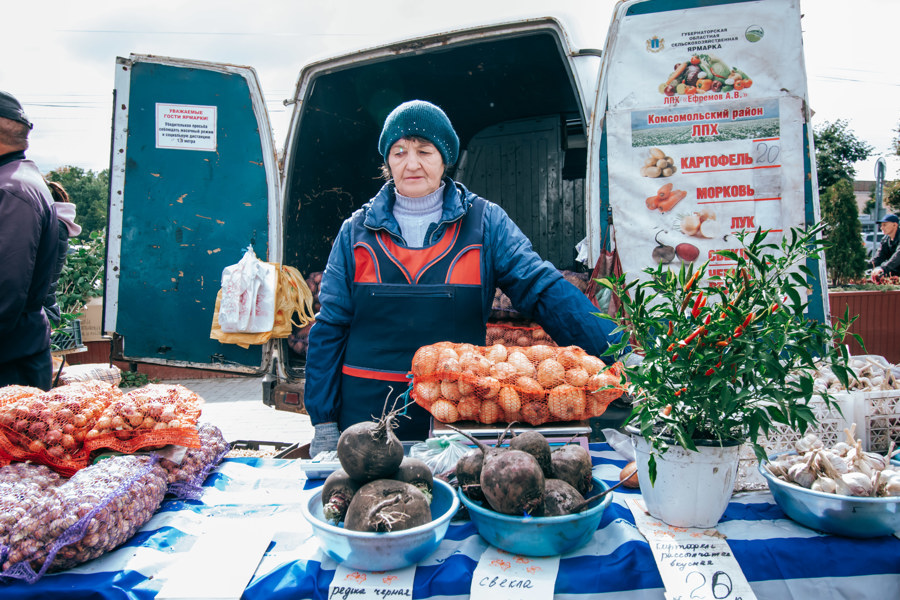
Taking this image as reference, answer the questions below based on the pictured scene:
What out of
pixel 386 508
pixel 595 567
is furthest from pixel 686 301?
pixel 386 508

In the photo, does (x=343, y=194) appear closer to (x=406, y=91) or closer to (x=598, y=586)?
(x=406, y=91)

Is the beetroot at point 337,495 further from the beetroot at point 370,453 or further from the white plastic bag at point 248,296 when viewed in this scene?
the white plastic bag at point 248,296

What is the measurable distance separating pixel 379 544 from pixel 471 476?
1.03ft

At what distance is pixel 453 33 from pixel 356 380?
260cm

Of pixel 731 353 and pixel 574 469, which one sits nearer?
pixel 731 353

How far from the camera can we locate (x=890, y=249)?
10.1m

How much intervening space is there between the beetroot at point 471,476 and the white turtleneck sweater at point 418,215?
1.38m

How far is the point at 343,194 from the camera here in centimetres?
514

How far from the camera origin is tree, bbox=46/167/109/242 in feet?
106

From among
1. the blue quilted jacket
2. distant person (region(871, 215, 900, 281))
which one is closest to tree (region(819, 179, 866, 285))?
distant person (region(871, 215, 900, 281))

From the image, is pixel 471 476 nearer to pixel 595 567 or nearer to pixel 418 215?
pixel 595 567

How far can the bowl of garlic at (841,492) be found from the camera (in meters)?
1.33

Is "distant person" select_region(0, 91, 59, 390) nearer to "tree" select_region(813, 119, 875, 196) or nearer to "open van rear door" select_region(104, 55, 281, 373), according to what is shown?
"open van rear door" select_region(104, 55, 281, 373)

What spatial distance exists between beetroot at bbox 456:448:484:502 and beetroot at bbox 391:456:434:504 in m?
0.09
